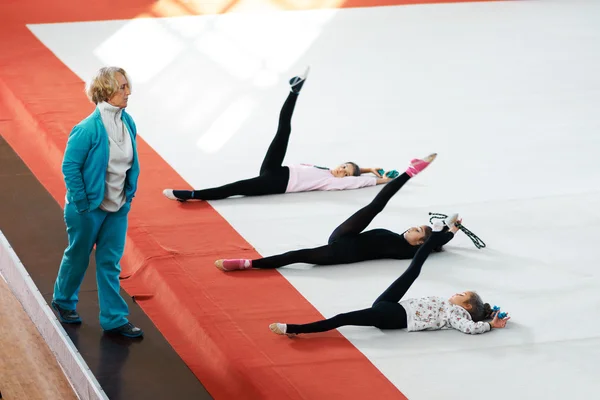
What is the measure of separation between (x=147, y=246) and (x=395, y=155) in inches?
101

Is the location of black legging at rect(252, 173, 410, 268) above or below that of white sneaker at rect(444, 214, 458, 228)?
below

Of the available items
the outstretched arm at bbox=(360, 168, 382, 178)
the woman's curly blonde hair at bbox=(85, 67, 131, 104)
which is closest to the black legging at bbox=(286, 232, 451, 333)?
the woman's curly blonde hair at bbox=(85, 67, 131, 104)

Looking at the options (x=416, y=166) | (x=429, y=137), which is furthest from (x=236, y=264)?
(x=429, y=137)

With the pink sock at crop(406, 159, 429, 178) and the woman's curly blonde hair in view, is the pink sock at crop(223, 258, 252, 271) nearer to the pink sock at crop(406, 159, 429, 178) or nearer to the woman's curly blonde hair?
the pink sock at crop(406, 159, 429, 178)

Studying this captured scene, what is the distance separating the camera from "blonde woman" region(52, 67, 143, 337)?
4.64m

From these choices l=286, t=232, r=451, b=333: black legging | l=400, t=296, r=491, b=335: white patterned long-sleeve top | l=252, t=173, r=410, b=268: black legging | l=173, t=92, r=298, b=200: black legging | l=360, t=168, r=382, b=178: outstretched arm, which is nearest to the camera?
l=286, t=232, r=451, b=333: black legging

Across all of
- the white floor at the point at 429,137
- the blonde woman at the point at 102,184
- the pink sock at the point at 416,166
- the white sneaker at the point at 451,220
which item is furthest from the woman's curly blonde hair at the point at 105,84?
the white sneaker at the point at 451,220

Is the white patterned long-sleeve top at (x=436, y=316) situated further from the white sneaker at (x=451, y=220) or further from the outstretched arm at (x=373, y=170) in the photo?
the outstretched arm at (x=373, y=170)

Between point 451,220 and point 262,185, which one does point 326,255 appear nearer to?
point 451,220

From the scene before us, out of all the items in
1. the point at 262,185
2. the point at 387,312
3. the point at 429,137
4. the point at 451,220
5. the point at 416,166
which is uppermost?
the point at 429,137

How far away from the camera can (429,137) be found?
8438 mm

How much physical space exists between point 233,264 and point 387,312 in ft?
3.70

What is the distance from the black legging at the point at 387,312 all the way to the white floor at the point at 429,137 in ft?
0.33

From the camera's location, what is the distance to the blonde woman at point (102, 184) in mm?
4645
